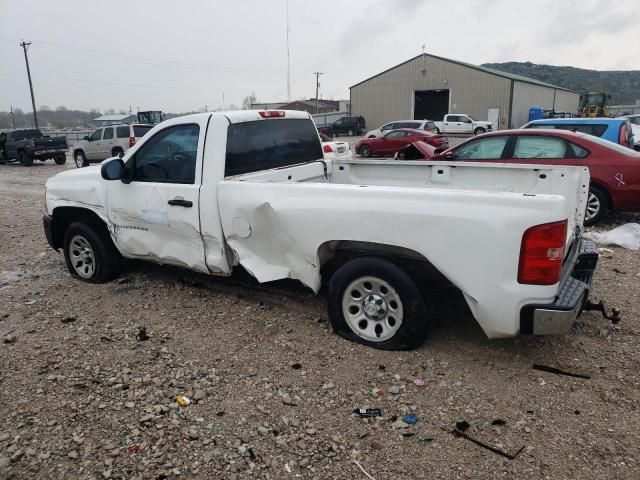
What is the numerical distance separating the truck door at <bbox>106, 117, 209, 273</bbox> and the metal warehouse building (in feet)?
142

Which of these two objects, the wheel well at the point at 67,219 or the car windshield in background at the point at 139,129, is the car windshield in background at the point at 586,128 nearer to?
the wheel well at the point at 67,219

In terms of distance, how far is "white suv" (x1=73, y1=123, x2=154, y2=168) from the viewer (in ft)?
68.4

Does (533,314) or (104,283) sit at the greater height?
(533,314)

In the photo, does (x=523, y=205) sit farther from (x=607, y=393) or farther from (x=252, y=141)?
Answer: (x=252, y=141)

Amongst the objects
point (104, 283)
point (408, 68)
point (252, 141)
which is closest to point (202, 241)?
point (252, 141)

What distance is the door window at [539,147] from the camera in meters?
7.82

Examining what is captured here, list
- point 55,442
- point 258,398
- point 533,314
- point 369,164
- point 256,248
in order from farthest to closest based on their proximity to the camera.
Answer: point 369,164 → point 256,248 → point 258,398 → point 533,314 → point 55,442

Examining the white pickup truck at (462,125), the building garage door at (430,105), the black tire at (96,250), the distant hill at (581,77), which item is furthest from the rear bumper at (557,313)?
the distant hill at (581,77)

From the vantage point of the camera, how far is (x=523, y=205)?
10.1 feet

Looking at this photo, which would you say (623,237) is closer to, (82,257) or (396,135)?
(82,257)

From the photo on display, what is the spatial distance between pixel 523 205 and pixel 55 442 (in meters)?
3.16

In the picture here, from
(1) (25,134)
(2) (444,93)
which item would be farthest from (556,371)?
(2) (444,93)

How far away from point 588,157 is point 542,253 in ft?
17.9

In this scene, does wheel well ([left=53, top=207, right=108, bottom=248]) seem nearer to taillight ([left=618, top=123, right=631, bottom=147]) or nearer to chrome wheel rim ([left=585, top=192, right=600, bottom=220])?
chrome wheel rim ([left=585, top=192, right=600, bottom=220])
